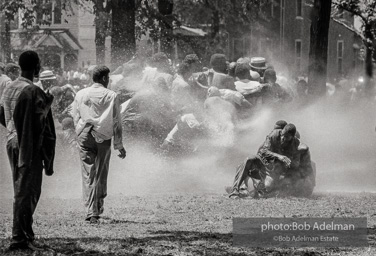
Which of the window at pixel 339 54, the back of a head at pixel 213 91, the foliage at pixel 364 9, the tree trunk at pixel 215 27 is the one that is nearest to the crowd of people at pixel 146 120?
the back of a head at pixel 213 91

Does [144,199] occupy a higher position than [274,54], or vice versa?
[144,199]

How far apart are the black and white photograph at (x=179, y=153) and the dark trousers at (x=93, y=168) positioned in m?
0.01

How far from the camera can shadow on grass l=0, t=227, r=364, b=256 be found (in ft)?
26.5

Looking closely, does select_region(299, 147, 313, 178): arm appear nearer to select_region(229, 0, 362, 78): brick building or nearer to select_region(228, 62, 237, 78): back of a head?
select_region(228, 62, 237, 78): back of a head

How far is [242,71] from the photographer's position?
17.6m

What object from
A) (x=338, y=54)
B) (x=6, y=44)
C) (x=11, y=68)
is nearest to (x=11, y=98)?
(x=11, y=68)

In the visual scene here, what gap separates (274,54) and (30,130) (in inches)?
1656

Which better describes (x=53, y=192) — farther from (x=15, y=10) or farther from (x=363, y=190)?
(x=15, y=10)

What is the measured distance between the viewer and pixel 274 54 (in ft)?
161

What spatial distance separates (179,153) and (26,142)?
8.66 m

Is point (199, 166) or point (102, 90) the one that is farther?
point (199, 166)

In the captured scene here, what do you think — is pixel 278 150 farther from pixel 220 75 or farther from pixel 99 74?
pixel 99 74

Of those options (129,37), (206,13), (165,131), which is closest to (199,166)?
(165,131)

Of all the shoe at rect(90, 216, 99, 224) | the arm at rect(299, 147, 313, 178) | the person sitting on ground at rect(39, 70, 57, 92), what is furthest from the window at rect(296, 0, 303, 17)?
the shoe at rect(90, 216, 99, 224)
